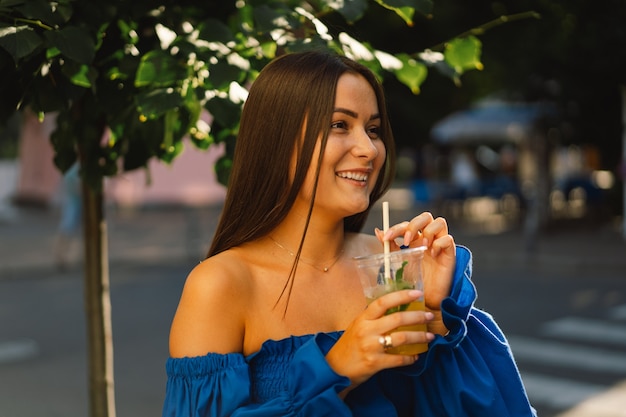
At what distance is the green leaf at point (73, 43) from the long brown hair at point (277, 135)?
0.47 meters

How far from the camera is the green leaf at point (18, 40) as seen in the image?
2012 mm

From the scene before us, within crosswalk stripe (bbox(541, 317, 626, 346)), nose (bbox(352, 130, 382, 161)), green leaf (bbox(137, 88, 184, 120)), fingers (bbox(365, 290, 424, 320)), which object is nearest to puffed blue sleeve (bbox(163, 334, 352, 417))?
fingers (bbox(365, 290, 424, 320))

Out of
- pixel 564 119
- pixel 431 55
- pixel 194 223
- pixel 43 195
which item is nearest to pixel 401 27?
pixel 564 119

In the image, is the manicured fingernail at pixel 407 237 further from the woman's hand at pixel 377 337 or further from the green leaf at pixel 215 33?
the green leaf at pixel 215 33

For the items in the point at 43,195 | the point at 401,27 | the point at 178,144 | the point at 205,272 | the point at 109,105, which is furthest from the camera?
the point at 43,195

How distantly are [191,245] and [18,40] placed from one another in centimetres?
1345

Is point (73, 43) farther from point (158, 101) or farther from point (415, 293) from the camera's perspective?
point (415, 293)

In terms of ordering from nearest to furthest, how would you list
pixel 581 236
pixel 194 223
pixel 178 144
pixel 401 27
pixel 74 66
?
pixel 74 66, pixel 178 144, pixel 194 223, pixel 581 236, pixel 401 27

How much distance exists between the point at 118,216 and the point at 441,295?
22359 mm

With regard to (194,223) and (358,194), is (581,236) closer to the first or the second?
(194,223)

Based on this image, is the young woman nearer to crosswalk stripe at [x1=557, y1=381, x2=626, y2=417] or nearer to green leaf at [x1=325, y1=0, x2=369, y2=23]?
green leaf at [x1=325, y1=0, x2=369, y2=23]

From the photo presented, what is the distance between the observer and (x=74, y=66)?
2.25 m

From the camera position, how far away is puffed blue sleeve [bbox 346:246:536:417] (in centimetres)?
185

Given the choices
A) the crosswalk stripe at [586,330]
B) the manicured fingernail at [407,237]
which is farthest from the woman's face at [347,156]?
the crosswalk stripe at [586,330]
